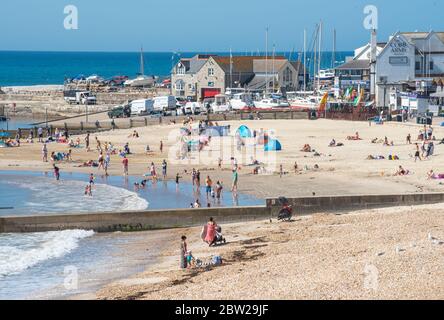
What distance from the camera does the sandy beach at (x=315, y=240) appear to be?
17578 mm

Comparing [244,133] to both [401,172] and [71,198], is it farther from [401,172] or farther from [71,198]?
[71,198]

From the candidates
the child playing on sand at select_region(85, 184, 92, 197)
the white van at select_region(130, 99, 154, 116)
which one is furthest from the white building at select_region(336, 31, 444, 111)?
the child playing on sand at select_region(85, 184, 92, 197)

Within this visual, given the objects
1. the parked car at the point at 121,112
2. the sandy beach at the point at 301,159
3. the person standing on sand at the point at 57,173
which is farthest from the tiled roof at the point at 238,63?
the person standing on sand at the point at 57,173

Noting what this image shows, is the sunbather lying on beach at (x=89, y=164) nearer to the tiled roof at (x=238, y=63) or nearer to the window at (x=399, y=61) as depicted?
the window at (x=399, y=61)

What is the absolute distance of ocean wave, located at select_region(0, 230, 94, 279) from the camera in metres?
23.2

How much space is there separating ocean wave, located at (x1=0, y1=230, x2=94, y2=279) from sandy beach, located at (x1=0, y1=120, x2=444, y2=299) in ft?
9.86

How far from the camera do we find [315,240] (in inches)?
896

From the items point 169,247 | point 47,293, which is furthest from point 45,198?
point 47,293

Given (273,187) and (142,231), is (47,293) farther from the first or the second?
(273,187)

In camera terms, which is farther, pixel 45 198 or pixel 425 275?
pixel 45 198

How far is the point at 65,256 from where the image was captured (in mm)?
24109

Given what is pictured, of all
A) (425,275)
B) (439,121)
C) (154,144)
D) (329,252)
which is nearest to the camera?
(425,275)

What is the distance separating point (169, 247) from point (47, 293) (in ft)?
17.4

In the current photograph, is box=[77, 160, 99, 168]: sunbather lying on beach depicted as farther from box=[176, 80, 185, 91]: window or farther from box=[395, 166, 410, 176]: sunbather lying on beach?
box=[176, 80, 185, 91]: window
